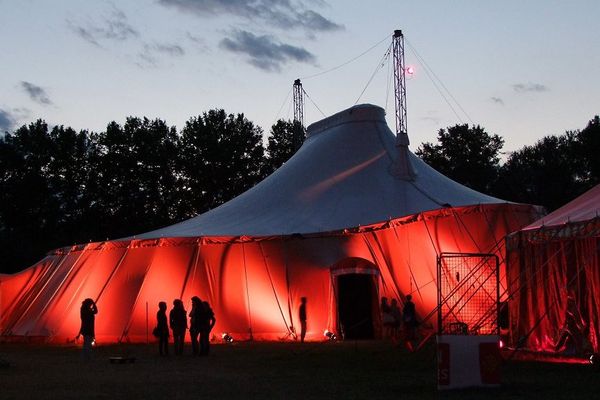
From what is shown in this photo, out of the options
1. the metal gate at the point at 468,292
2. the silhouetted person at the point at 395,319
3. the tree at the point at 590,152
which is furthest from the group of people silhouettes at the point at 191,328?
the tree at the point at 590,152

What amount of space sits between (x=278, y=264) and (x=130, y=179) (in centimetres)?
3184

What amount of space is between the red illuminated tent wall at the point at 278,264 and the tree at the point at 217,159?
29.9m

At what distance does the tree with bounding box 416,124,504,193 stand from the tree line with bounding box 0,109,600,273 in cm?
102

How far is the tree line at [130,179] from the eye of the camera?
54.4 metres

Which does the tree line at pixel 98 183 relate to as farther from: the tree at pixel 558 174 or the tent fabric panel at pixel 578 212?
the tent fabric panel at pixel 578 212

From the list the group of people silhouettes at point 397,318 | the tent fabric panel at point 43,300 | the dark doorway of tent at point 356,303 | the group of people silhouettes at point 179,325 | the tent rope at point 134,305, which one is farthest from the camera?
the tent fabric panel at point 43,300

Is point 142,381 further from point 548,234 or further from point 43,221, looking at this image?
point 43,221

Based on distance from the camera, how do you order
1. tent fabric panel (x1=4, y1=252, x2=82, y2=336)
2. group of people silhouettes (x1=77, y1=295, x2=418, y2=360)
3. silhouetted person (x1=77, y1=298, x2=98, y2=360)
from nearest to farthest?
silhouetted person (x1=77, y1=298, x2=98, y2=360), group of people silhouettes (x1=77, y1=295, x2=418, y2=360), tent fabric panel (x1=4, y1=252, x2=82, y2=336)

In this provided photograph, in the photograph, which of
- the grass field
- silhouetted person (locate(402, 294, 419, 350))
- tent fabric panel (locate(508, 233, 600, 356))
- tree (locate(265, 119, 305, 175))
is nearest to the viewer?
the grass field

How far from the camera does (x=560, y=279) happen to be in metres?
16.9

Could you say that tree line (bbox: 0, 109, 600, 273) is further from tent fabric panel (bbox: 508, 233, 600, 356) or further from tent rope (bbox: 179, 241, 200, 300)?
tent fabric panel (bbox: 508, 233, 600, 356)

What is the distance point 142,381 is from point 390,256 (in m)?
12.4

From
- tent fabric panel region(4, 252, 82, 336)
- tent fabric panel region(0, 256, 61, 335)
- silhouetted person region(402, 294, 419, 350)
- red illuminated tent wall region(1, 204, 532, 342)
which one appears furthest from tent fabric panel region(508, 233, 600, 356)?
tent fabric panel region(0, 256, 61, 335)

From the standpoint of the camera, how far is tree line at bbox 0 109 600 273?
54.4 metres
